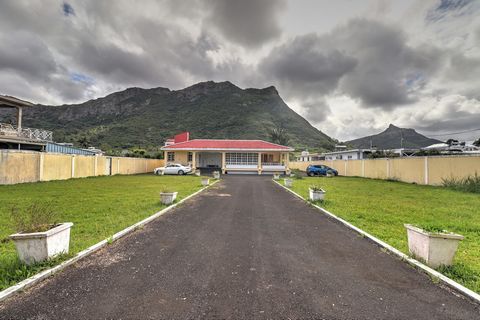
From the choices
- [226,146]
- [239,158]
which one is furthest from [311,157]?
[226,146]

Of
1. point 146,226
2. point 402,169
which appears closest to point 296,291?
point 146,226

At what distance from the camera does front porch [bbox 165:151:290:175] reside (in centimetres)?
3159

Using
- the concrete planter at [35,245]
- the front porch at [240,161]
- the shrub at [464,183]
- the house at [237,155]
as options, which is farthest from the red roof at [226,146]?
the concrete planter at [35,245]

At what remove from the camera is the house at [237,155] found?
30797 mm

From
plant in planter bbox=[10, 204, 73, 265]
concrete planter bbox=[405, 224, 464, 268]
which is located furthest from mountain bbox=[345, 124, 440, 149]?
plant in planter bbox=[10, 204, 73, 265]

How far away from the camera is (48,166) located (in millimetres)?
16750

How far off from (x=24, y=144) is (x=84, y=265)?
27250 millimetres

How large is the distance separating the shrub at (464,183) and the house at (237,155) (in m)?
17.1

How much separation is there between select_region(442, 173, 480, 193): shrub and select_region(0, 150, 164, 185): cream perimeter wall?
26771mm

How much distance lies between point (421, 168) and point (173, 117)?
76539 mm

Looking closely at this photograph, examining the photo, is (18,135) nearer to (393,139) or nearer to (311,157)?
(311,157)

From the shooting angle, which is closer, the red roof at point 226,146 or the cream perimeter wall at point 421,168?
the cream perimeter wall at point 421,168

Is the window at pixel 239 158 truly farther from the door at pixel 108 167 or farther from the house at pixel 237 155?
the door at pixel 108 167

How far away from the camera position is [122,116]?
88.0m
